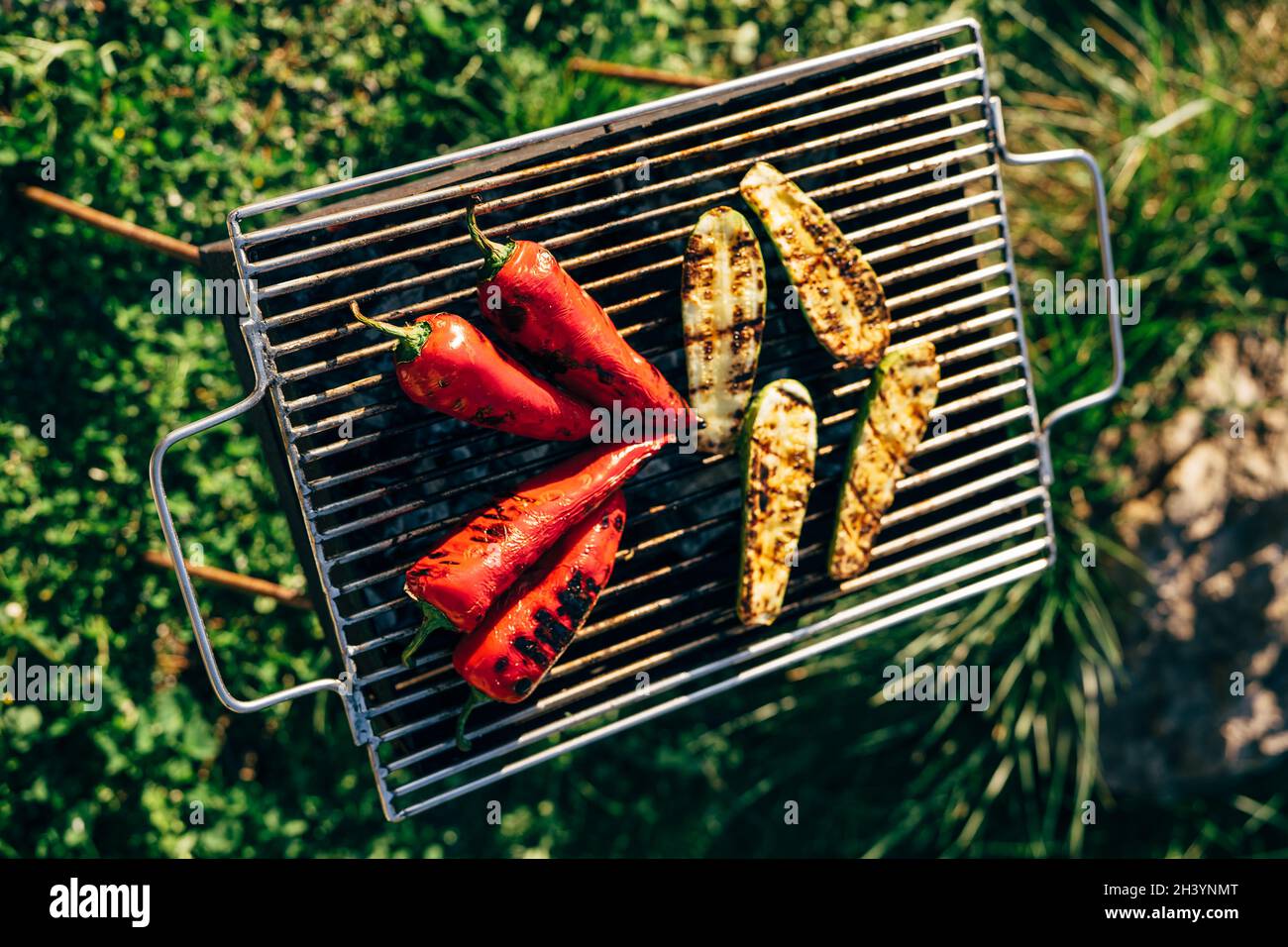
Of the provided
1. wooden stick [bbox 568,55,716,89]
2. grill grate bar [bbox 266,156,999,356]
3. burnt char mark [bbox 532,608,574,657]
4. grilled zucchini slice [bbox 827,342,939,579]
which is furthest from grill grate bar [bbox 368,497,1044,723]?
wooden stick [bbox 568,55,716,89]

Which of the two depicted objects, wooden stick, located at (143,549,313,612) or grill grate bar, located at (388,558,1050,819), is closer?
grill grate bar, located at (388,558,1050,819)

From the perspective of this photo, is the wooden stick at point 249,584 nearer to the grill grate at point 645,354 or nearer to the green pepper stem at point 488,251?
the grill grate at point 645,354

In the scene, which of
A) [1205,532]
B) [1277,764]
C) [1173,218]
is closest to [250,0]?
[1173,218]

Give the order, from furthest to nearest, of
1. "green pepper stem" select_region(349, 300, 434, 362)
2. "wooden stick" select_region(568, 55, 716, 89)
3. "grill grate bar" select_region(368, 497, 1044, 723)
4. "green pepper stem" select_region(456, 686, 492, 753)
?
"wooden stick" select_region(568, 55, 716, 89) < "grill grate bar" select_region(368, 497, 1044, 723) < "green pepper stem" select_region(456, 686, 492, 753) < "green pepper stem" select_region(349, 300, 434, 362)

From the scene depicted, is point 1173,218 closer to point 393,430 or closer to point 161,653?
point 393,430

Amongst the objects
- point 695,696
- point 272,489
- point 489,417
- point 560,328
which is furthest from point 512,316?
point 272,489

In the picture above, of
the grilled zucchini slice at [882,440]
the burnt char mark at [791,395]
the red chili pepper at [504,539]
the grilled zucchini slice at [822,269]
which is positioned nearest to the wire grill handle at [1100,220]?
the grilled zucchini slice at [882,440]

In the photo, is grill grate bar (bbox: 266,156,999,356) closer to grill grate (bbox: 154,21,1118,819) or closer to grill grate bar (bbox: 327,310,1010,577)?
grill grate (bbox: 154,21,1118,819)
